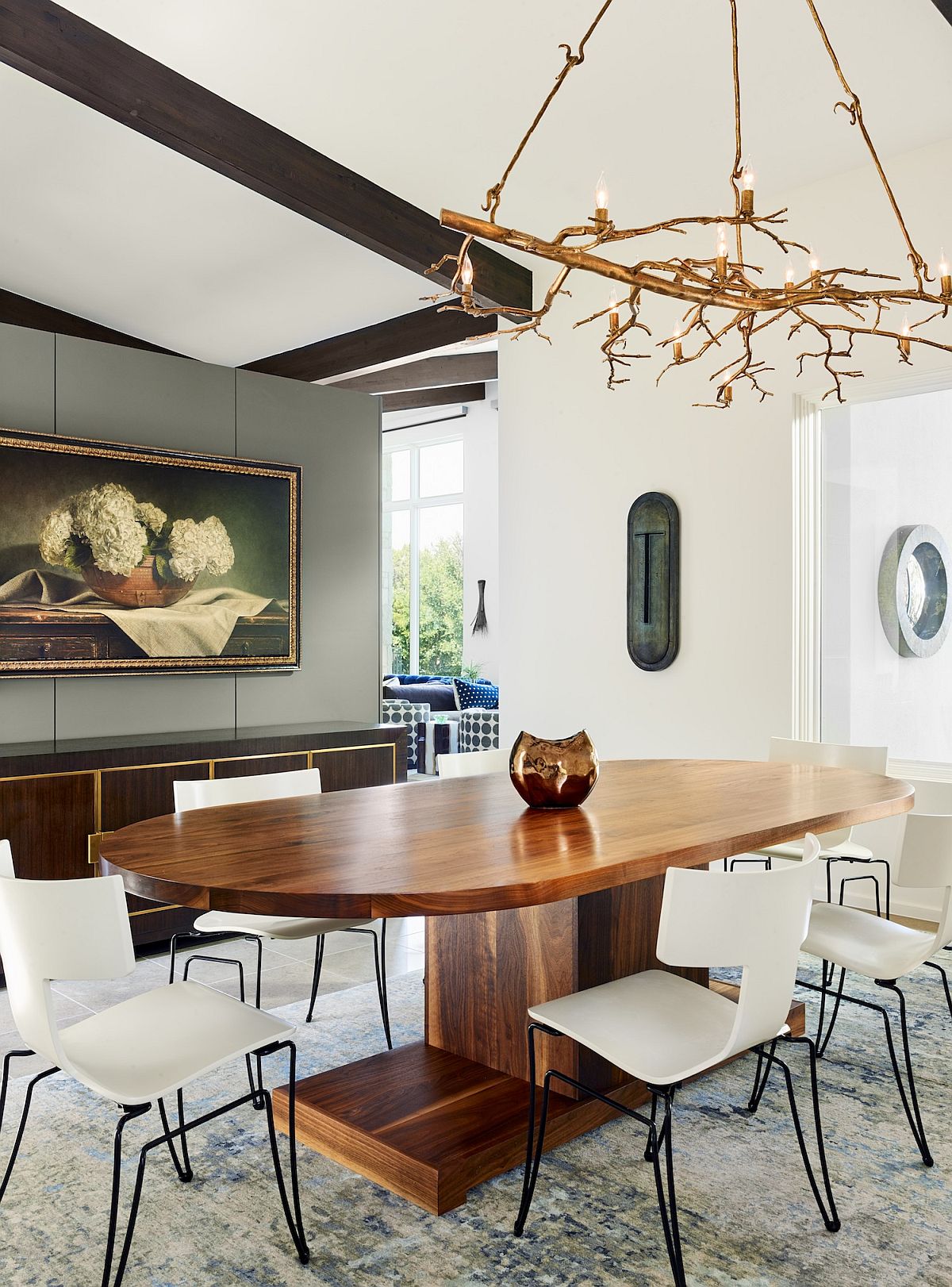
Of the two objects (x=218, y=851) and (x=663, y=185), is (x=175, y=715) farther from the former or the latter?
(x=663, y=185)

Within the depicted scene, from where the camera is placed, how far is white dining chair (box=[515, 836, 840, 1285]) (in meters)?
1.86

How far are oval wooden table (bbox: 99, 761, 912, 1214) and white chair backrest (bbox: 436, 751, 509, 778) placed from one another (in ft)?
1.83

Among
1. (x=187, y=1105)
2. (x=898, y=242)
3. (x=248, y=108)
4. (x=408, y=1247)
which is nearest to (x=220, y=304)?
(x=248, y=108)

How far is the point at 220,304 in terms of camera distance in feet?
20.7

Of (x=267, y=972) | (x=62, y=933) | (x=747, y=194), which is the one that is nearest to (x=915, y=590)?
(x=747, y=194)

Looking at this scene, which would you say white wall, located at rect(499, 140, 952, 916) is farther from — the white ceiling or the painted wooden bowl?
the painted wooden bowl

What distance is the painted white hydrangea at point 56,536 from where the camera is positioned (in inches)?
176

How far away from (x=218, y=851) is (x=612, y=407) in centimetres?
414

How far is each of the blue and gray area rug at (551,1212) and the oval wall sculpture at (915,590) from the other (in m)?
2.35

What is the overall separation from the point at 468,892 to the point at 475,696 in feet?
26.7

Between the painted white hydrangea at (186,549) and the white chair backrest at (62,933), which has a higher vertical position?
the painted white hydrangea at (186,549)

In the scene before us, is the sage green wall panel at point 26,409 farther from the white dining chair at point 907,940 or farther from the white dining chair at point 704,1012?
the white dining chair at point 907,940

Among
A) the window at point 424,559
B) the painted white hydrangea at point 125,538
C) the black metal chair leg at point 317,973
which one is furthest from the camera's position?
the window at point 424,559

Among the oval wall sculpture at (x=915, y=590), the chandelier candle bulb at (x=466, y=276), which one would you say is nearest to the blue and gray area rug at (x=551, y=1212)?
the chandelier candle bulb at (x=466, y=276)
